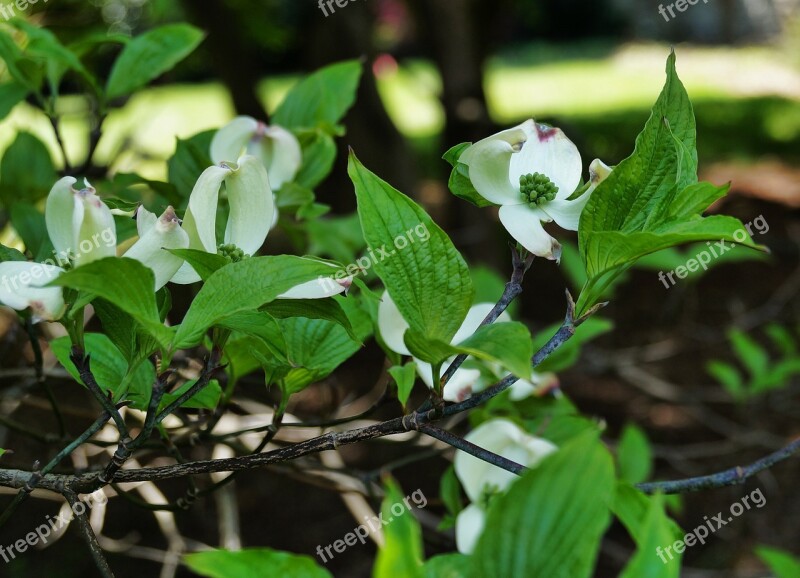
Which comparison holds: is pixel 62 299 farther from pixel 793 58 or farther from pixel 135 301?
pixel 793 58

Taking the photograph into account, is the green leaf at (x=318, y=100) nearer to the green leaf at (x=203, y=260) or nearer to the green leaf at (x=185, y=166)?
the green leaf at (x=185, y=166)

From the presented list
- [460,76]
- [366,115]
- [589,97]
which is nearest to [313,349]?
Result: [366,115]

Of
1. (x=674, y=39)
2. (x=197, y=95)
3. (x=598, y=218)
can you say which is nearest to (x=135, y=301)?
(x=598, y=218)

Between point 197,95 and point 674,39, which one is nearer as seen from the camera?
point 197,95

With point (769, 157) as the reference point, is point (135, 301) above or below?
above

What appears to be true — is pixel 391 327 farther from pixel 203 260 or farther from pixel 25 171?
pixel 25 171
